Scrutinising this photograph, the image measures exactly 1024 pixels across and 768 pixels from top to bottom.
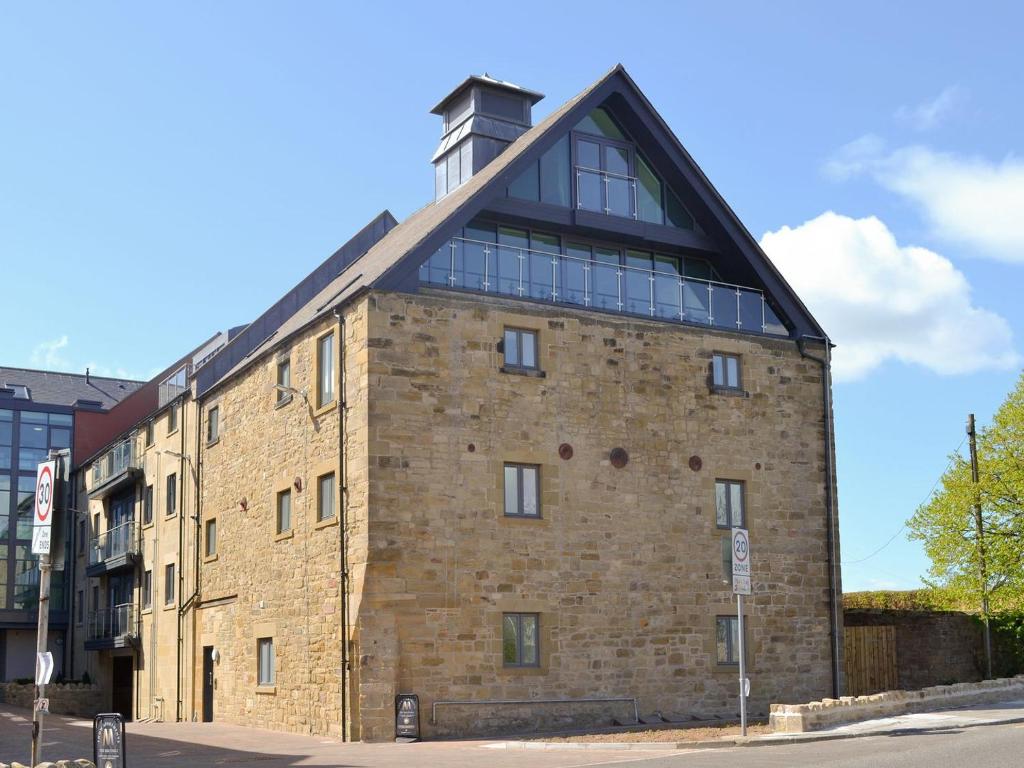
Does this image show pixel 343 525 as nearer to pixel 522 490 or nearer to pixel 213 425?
pixel 522 490

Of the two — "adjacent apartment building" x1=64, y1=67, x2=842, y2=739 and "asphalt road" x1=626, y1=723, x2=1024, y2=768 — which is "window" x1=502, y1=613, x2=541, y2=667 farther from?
"asphalt road" x1=626, y1=723, x2=1024, y2=768

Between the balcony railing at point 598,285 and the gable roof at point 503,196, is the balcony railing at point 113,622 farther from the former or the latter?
the balcony railing at point 598,285

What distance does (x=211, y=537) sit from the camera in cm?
3097

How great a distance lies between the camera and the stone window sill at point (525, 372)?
2417cm

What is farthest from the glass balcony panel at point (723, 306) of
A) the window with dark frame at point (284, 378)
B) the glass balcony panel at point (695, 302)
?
the window with dark frame at point (284, 378)

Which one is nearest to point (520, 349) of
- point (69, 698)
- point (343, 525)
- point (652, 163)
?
point (343, 525)

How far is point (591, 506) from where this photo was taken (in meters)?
24.5

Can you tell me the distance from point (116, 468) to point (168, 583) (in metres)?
7.81

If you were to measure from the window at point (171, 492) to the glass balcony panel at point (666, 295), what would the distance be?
14.7 m

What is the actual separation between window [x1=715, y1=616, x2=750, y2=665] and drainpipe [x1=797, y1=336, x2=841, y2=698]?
2544 mm

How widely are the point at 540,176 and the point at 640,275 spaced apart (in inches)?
118

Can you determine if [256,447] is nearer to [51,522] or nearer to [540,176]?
[540,176]

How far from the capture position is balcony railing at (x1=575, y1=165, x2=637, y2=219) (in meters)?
26.5

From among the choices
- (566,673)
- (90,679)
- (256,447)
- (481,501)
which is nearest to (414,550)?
(481,501)
